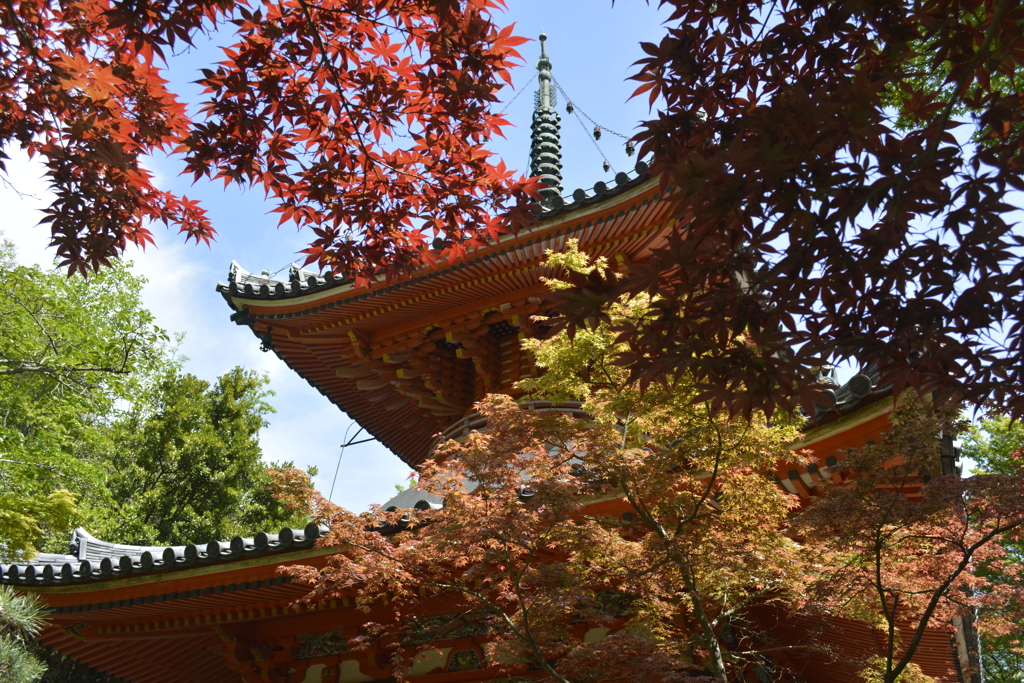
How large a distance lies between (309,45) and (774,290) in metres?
2.26

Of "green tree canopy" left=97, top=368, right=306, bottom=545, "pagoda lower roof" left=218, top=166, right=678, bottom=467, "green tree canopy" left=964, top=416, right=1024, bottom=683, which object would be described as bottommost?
"green tree canopy" left=964, top=416, right=1024, bottom=683

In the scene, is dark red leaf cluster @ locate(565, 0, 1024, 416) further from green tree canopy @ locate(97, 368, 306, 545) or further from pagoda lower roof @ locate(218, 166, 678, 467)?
green tree canopy @ locate(97, 368, 306, 545)

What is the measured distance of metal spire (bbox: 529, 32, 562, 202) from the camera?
1091 cm

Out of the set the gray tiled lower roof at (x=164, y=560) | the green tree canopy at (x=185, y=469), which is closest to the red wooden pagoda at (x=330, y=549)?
the gray tiled lower roof at (x=164, y=560)

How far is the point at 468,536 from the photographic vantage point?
3764 mm

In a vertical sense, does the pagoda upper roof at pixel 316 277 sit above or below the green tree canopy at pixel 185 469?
below

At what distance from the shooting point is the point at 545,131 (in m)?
11.4

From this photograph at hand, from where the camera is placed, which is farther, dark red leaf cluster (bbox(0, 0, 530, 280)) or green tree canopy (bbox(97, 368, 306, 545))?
green tree canopy (bbox(97, 368, 306, 545))

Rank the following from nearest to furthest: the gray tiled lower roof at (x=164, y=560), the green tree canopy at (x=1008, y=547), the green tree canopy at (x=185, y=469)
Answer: the gray tiled lower roof at (x=164, y=560) < the green tree canopy at (x=1008, y=547) < the green tree canopy at (x=185, y=469)

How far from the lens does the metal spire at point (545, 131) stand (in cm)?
1091

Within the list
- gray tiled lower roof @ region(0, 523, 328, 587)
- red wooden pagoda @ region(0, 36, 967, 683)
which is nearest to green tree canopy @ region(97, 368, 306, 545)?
red wooden pagoda @ region(0, 36, 967, 683)

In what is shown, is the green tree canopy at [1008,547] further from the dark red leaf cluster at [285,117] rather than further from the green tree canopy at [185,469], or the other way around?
the green tree canopy at [185,469]

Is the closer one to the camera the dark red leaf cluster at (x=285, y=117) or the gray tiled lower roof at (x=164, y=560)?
the dark red leaf cluster at (x=285, y=117)

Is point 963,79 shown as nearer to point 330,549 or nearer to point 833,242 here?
Result: point 833,242
